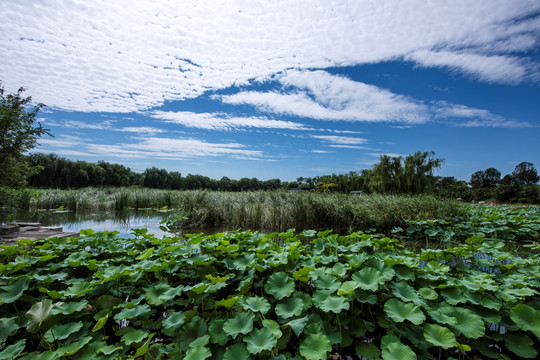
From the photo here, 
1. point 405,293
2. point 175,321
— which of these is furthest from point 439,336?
point 175,321

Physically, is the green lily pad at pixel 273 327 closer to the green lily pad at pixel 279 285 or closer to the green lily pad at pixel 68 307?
the green lily pad at pixel 279 285

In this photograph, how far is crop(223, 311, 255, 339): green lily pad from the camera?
158 centimetres

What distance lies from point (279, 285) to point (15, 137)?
684 centimetres

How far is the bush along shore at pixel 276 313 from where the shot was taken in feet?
5.17

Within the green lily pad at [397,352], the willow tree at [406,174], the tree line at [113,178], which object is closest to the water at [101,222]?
the green lily pad at [397,352]

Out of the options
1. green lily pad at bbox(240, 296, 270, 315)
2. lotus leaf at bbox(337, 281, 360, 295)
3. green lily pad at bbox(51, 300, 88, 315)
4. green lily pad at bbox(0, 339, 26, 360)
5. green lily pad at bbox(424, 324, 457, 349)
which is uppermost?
lotus leaf at bbox(337, 281, 360, 295)

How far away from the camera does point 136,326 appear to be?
80.0 inches

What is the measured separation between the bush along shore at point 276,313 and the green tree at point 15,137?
446cm

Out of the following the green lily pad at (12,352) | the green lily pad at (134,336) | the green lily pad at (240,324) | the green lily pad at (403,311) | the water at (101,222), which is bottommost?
the water at (101,222)

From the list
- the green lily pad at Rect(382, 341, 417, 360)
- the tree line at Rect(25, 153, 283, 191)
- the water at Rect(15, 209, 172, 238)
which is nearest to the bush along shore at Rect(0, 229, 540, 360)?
the green lily pad at Rect(382, 341, 417, 360)

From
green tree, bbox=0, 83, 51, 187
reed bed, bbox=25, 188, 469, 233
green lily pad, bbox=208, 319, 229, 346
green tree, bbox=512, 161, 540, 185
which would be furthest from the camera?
green tree, bbox=512, 161, 540, 185

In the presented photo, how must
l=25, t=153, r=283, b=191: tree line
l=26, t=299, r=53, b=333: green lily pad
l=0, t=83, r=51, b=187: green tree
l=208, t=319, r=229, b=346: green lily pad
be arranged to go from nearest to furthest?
l=208, t=319, r=229, b=346: green lily pad, l=26, t=299, r=53, b=333: green lily pad, l=0, t=83, r=51, b=187: green tree, l=25, t=153, r=283, b=191: tree line

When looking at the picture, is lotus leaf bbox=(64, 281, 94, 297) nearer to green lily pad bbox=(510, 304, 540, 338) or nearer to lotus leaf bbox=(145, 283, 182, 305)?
lotus leaf bbox=(145, 283, 182, 305)

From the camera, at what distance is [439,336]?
1.56 m
